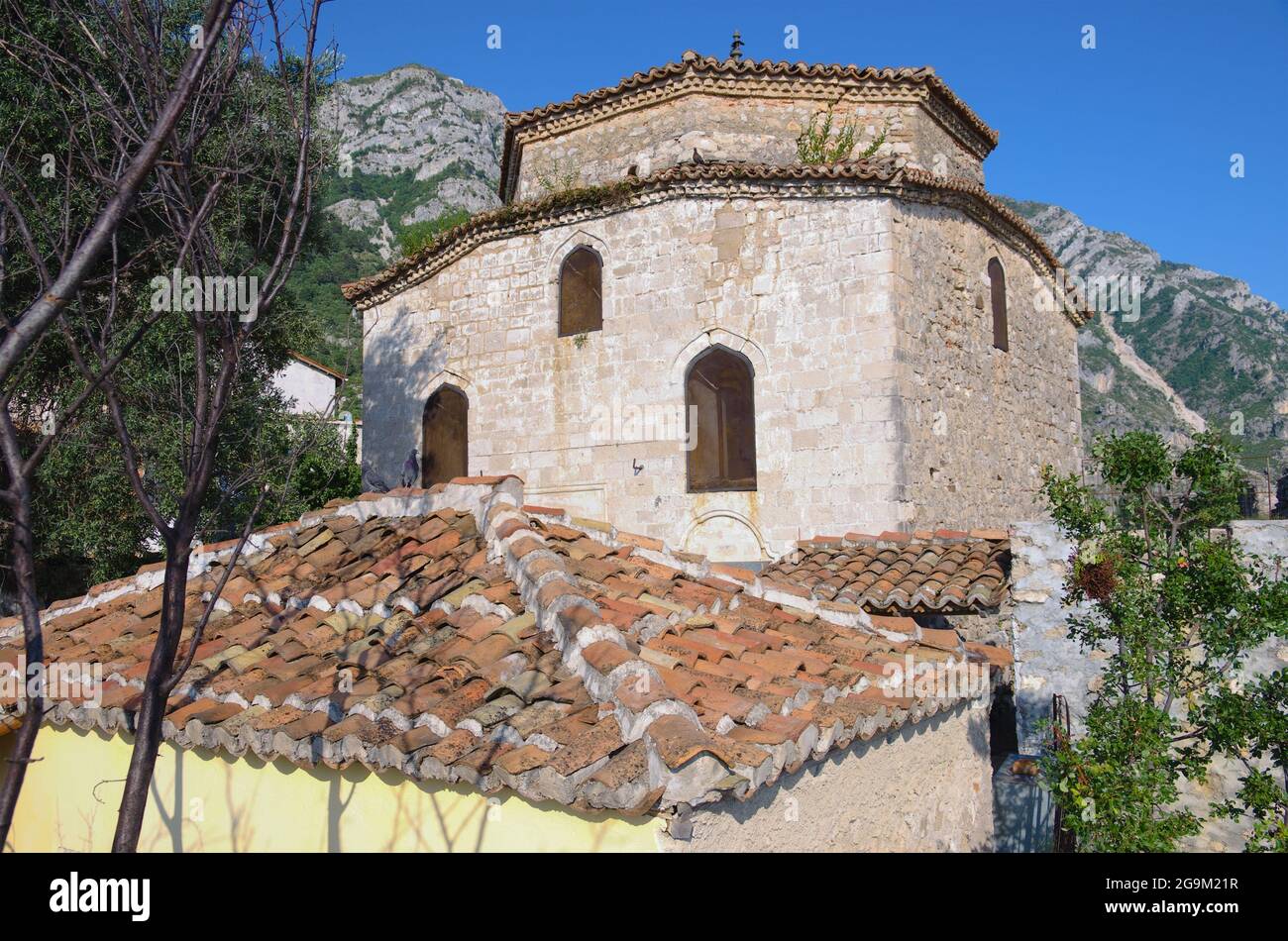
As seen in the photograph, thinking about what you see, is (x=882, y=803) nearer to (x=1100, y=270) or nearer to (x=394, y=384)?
(x=394, y=384)

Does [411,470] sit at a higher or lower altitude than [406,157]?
lower

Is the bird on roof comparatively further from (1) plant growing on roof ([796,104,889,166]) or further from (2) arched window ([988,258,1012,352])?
(2) arched window ([988,258,1012,352])

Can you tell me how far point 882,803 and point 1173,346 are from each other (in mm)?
71265

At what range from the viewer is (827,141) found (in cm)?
1278

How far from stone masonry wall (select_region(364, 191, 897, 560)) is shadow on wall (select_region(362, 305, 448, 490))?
53 millimetres

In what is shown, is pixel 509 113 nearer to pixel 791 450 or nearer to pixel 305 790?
pixel 791 450

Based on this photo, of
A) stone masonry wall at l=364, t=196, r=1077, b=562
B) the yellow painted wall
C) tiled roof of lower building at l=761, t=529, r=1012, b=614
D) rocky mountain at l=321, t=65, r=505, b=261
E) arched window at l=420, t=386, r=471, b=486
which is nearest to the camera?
the yellow painted wall

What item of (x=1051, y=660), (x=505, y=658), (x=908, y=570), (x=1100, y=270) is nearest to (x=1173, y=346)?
(x=1100, y=270)

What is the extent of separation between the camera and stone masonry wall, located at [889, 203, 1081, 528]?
36.7 feet

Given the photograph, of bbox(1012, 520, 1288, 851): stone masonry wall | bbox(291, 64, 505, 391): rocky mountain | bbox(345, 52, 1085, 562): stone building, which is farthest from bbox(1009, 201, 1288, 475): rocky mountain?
bbox(1012, 520, 1288, 851): stone masonry wall

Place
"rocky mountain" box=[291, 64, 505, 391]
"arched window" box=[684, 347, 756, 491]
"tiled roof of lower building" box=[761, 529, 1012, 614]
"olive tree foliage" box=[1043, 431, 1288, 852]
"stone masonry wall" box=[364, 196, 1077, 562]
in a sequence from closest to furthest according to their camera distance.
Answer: "olive tree foliage" box=[1043, 431, 1288, 852]
"tiled roof of lower building" box=[761, 529, 1012, 614]
"stone masonry wall" box=[364, 196, 1077, 562]
"arched window" box=[684, 347, 756, 491]
"rocky mountain" box=[291, 64, 505, 391]

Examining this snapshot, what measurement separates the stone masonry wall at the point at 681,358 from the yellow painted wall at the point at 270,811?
7.86m
